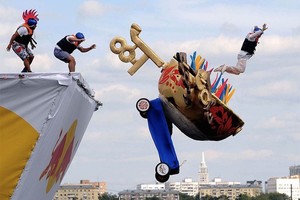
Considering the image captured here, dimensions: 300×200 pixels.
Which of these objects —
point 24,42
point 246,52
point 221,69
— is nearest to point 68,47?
point 24,42

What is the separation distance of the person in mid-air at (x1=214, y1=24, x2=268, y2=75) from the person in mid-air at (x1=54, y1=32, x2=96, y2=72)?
3818mm

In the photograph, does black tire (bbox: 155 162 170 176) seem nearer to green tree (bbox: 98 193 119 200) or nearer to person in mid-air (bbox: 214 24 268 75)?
person in mid-air (bbox: 214 24 268 75)

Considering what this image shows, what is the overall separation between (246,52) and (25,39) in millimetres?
5441

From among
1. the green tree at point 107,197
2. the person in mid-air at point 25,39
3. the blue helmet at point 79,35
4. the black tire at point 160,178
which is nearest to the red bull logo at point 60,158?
the person in mid-air at point 25,39

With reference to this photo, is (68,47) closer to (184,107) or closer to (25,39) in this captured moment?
(25,39)

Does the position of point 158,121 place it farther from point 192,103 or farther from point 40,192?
point 40,192

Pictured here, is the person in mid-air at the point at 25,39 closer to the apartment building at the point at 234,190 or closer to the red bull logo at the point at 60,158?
the red bull logo at the point at 60,158

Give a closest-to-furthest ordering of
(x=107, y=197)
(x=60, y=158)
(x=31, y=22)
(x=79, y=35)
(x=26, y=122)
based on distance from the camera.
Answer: (x=26, y=122)
(x=60, y=158)
(x=31, y=22)
(x=79, y=35)
(x=107, y=197)

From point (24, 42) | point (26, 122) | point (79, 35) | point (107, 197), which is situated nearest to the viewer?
point (26, 122)

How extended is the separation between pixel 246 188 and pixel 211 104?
174570mm

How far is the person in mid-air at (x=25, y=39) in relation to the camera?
49.6 feet

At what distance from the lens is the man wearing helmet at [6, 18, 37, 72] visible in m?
15.2

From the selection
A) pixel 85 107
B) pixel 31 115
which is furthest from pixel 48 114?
pixel 85 107

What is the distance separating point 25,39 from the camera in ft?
49.9
